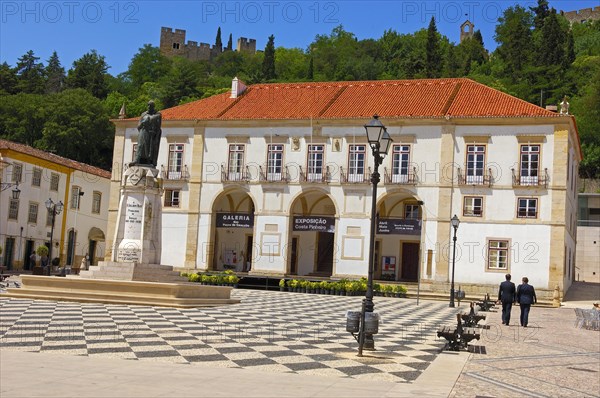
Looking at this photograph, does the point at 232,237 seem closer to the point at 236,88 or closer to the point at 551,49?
the point at 236,88

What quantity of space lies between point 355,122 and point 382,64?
204ft

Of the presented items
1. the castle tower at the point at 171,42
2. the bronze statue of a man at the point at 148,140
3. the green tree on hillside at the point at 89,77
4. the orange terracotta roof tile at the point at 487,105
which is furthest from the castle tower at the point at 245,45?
the bronze statue of a man at the point at 148,140

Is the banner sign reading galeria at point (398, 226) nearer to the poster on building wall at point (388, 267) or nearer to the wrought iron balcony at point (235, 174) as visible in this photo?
the poster on building wall at point (388, 267)

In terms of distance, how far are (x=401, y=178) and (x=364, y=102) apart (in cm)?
595

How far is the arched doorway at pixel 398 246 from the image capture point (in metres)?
41.5

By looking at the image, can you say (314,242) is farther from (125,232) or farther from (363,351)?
(363,351)

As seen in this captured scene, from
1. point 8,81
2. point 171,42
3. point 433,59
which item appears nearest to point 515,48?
point 433,59

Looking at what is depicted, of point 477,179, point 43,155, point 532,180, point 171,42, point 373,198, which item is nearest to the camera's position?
point 373,198

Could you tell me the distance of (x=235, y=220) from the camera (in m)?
42.0

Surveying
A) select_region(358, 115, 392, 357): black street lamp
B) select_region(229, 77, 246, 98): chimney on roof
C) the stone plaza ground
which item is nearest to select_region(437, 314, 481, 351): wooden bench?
the stone plaza ground

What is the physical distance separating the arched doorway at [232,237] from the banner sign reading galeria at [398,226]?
8202 mm

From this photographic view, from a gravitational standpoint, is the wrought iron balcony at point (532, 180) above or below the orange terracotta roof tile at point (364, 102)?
below

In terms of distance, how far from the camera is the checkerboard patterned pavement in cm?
988

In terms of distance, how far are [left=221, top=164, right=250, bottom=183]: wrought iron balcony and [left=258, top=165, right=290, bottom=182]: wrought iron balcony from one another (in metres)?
0.88
